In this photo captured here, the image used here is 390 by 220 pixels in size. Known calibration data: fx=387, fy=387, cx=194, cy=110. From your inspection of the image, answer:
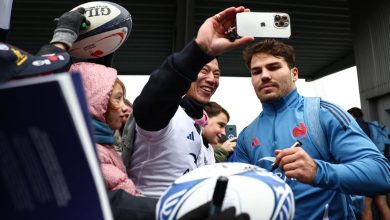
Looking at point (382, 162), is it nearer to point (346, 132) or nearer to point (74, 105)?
point (346, 132)

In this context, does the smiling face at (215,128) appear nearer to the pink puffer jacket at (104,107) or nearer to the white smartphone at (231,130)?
the white smartphone at (231,130)

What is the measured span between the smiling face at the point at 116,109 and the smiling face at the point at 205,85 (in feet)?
1.74

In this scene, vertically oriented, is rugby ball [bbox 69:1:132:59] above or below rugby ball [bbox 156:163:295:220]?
above

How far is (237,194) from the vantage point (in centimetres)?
96

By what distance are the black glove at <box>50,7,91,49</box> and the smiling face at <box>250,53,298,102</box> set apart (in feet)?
3.56

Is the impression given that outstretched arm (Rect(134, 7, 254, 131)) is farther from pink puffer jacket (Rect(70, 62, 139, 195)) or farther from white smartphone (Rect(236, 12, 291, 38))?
pink puffer jacket (Rect(70, 62, 139, 195))

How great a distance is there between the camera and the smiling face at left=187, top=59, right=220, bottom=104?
2324 mm

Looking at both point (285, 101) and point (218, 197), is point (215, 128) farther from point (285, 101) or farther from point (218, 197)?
point (218, 197)

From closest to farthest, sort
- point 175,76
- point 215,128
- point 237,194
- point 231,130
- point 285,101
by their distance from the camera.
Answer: point 237,194, point 175,76, point 285,101, point 215,128, point 231,130

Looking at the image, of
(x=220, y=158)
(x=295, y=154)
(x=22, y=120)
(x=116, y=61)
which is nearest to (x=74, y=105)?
(x=22, y=120)

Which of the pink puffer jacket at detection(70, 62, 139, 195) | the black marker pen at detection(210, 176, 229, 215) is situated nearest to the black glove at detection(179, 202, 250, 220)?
the black marker pen at detection(210, 176, 229, 215)

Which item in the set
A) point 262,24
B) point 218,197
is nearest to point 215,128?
point 262,24

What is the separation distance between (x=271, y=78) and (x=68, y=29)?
121 centimetres

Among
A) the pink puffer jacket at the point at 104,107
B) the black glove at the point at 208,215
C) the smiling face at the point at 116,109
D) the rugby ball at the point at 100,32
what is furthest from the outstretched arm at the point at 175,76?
the rugby ball at the point at 100,32
